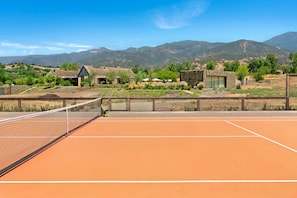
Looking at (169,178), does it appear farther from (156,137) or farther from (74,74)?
(74,74)

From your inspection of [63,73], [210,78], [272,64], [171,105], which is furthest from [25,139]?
[272,64]

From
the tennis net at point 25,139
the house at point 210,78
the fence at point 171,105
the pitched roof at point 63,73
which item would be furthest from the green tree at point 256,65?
the tennis net at point 25,139

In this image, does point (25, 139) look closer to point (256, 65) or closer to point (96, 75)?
point (96, 75)

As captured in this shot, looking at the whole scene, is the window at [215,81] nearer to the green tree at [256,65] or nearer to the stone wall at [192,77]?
the stone wall at [192,77]

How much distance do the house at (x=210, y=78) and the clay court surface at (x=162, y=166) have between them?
1841 inches

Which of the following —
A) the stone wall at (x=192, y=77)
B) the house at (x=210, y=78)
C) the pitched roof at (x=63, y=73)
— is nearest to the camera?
the house at (x=210, y=78)

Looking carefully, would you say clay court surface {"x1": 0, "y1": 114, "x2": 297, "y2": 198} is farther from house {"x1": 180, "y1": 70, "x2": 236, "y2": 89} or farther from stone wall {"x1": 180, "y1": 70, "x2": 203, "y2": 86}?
stone wall {"x1": 180, "y1": 70, "x2": 203, "y2": 86}

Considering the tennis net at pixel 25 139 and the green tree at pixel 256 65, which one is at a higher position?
the green tree at pixel 256 65

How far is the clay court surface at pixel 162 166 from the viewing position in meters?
4.51

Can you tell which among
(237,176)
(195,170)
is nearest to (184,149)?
(195,170)

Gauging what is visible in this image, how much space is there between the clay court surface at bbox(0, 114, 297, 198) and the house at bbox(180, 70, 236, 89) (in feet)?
153

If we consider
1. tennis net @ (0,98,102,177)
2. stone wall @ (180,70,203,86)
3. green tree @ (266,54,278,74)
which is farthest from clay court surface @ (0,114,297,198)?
green tree @ (266,54,278,74)

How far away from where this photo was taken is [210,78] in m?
58.2

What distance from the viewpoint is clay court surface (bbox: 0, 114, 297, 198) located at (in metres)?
4.51
